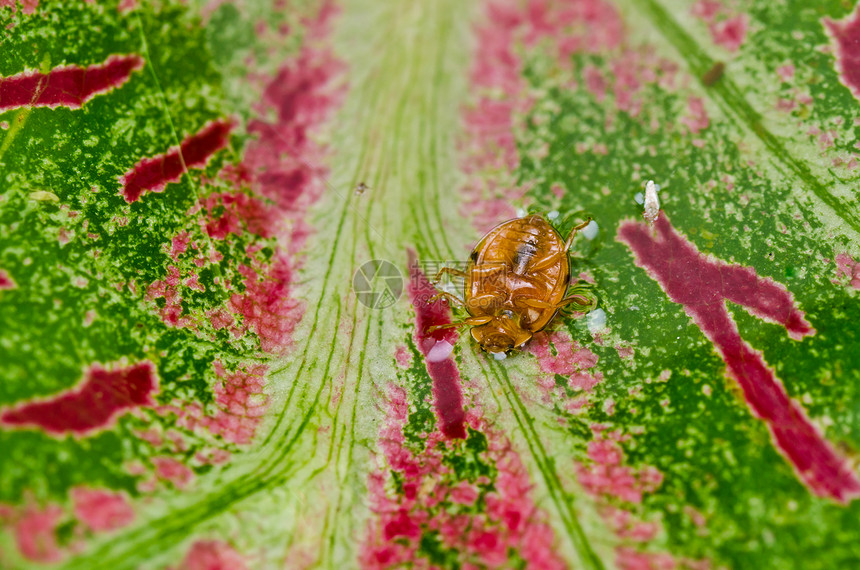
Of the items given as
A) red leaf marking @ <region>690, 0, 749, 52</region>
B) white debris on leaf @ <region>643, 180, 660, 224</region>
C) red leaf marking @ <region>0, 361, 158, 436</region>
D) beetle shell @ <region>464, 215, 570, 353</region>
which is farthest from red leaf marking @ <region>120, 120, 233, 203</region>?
red leaf marking @ <region>690, 0, 749, 52</region>

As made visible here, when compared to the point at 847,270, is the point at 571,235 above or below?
above

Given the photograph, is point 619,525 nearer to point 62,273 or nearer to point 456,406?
point 456,406

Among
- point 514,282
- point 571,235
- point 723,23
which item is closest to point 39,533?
point 514,282

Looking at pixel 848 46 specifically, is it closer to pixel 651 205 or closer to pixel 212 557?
pixel 651 205

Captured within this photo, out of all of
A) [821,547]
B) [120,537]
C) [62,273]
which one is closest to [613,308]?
[821,547]

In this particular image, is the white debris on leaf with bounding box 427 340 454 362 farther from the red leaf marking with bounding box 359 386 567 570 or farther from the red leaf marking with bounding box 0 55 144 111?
the red leaf marking with bounding box 0 55 144 111

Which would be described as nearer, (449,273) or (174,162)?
(174,162)
